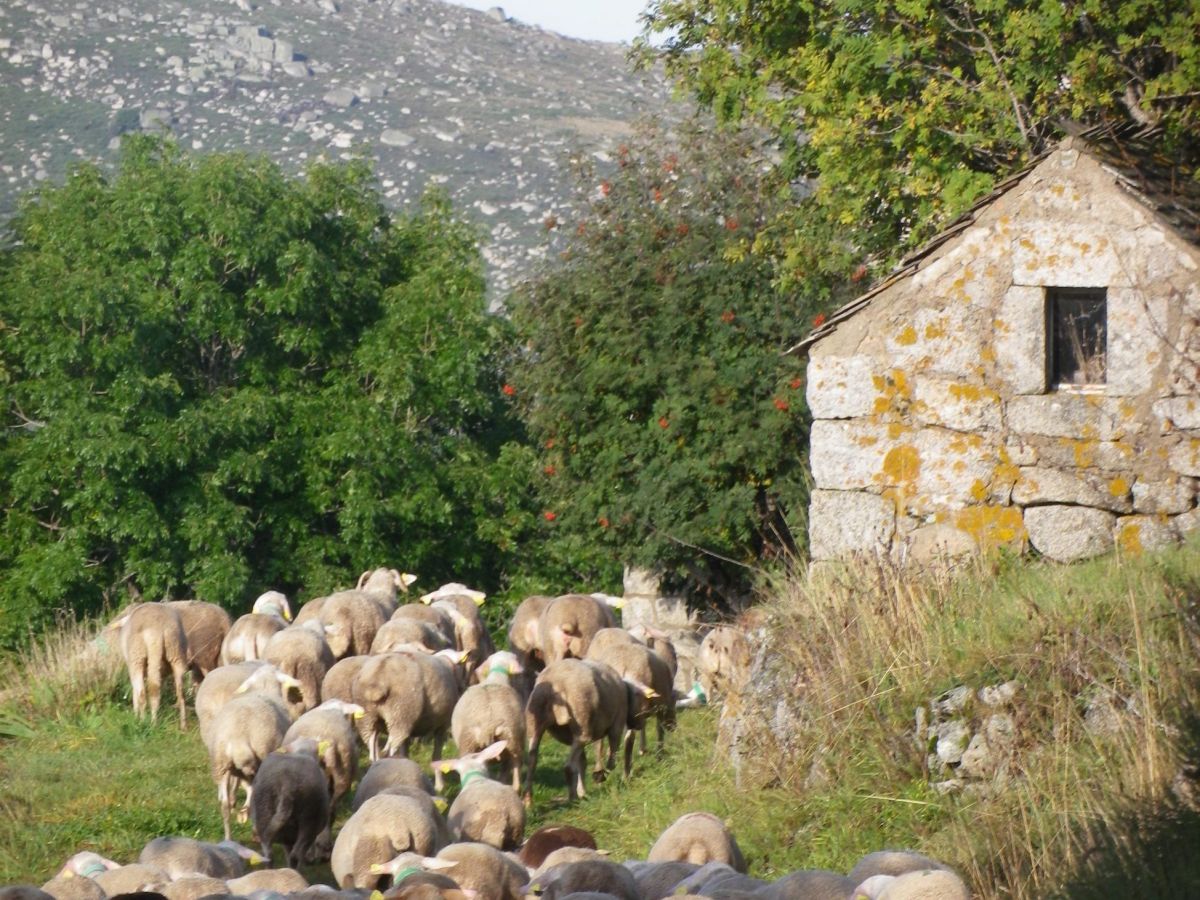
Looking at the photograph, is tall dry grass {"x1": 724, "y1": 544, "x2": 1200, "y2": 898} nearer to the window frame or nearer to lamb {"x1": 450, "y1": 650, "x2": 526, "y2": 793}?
the window frame

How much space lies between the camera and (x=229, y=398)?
80.7 feet

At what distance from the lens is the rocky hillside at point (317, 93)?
232ft

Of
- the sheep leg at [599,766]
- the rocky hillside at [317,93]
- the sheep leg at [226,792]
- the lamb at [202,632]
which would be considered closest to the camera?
the sheep leg at [226,792]

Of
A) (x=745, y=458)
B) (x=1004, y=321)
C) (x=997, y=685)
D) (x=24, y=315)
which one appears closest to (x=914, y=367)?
(x=1004, y=321)

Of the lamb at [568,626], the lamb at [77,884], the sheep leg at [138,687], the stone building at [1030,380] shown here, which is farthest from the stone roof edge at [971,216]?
the sheep leg at [138,687]

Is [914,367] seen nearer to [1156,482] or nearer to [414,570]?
[1156,482]

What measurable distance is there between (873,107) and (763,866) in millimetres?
7981

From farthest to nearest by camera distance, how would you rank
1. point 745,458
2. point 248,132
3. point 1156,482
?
point 248,132 < point 745,458 < point 1156,482

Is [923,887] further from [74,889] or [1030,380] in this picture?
[1030,380]

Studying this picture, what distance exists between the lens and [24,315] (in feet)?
77.0

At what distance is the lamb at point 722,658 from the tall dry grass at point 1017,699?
978 millimetres

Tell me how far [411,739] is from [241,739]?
1666 mm

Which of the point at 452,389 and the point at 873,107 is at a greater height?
the point at 873,107

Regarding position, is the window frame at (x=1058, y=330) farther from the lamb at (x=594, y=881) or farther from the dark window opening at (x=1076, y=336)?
the lamb at (x=594, y=881)
